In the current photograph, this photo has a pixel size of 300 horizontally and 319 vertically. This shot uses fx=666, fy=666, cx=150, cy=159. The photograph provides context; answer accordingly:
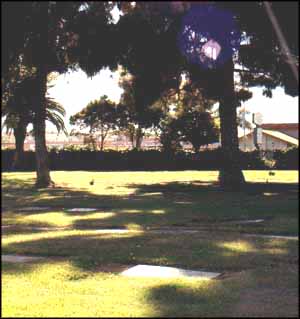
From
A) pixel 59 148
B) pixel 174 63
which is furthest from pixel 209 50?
pixel 59 148

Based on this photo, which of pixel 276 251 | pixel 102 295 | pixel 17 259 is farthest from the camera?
pixel 276 251

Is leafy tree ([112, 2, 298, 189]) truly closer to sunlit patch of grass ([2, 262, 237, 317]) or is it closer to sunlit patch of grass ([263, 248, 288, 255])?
sunlit patch of grass ([263, 248, 288, 255])

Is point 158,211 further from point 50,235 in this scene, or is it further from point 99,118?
point 99,118

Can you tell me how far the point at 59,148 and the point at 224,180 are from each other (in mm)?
27952

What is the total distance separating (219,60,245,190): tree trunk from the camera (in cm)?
2486

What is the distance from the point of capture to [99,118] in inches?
2383

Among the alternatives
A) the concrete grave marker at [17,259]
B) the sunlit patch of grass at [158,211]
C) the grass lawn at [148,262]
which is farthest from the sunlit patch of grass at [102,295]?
the sunlit patch of grass at [158,211]

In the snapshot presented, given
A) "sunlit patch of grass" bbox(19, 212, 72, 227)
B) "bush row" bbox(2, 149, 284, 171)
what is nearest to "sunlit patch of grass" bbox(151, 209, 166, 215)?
"sunlit patch of grass" bbox(19, 212, 72, 227)

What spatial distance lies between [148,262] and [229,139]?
17052 mm

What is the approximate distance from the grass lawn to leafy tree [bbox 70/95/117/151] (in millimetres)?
42495

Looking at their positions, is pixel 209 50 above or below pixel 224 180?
above

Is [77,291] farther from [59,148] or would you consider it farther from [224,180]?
[59,148]

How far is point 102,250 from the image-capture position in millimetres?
9781

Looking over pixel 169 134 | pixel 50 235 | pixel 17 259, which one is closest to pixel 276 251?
pixel 17 259
